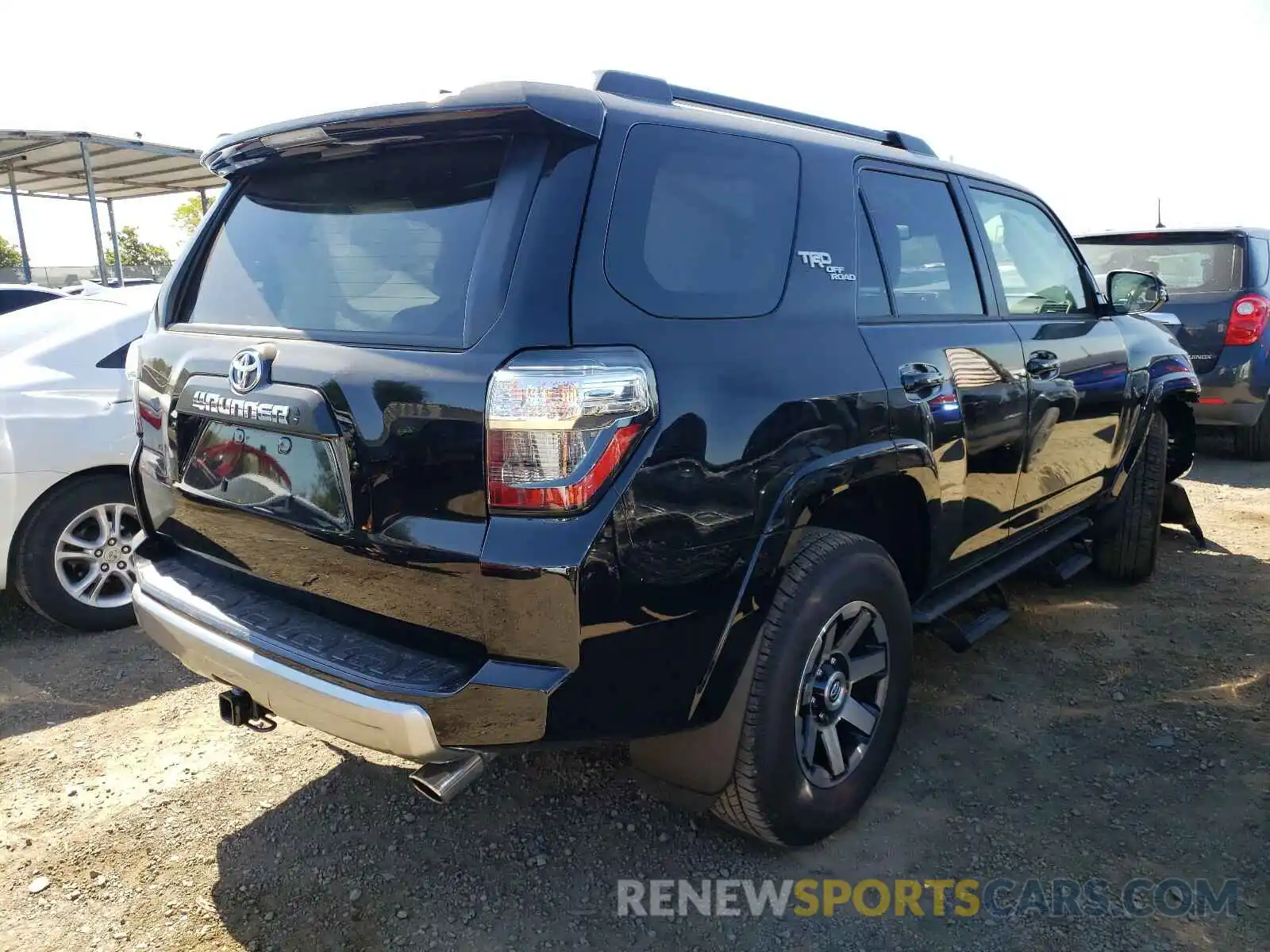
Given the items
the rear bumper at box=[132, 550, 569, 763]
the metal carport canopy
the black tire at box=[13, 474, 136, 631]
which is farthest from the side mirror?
the metal carport canopy

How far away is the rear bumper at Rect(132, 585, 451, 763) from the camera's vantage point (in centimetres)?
185

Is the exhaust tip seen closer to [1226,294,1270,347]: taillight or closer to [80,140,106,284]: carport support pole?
[1226,294,1270,347]: taillight

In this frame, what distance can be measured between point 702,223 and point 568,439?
72 centimetres

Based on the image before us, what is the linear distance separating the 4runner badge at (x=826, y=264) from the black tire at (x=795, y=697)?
70cm

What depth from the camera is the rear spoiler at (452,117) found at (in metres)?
1.92

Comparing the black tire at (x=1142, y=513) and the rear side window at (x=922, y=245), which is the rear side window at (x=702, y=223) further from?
the black tire at (x=1142, y=513)

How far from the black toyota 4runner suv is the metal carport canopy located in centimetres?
910

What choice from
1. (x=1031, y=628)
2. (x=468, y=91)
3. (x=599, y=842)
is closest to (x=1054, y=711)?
(x=1031, y=628)

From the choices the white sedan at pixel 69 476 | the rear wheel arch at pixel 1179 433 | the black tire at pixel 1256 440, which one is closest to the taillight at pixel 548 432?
the white sedan at pixel 69 476

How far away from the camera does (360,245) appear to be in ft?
7.27

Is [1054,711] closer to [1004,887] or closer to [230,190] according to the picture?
[1004,887]

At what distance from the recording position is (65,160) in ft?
44.2

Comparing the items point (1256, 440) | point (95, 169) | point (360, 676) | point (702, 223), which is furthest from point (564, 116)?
point (95, 169)

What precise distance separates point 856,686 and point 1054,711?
3.76 ft
